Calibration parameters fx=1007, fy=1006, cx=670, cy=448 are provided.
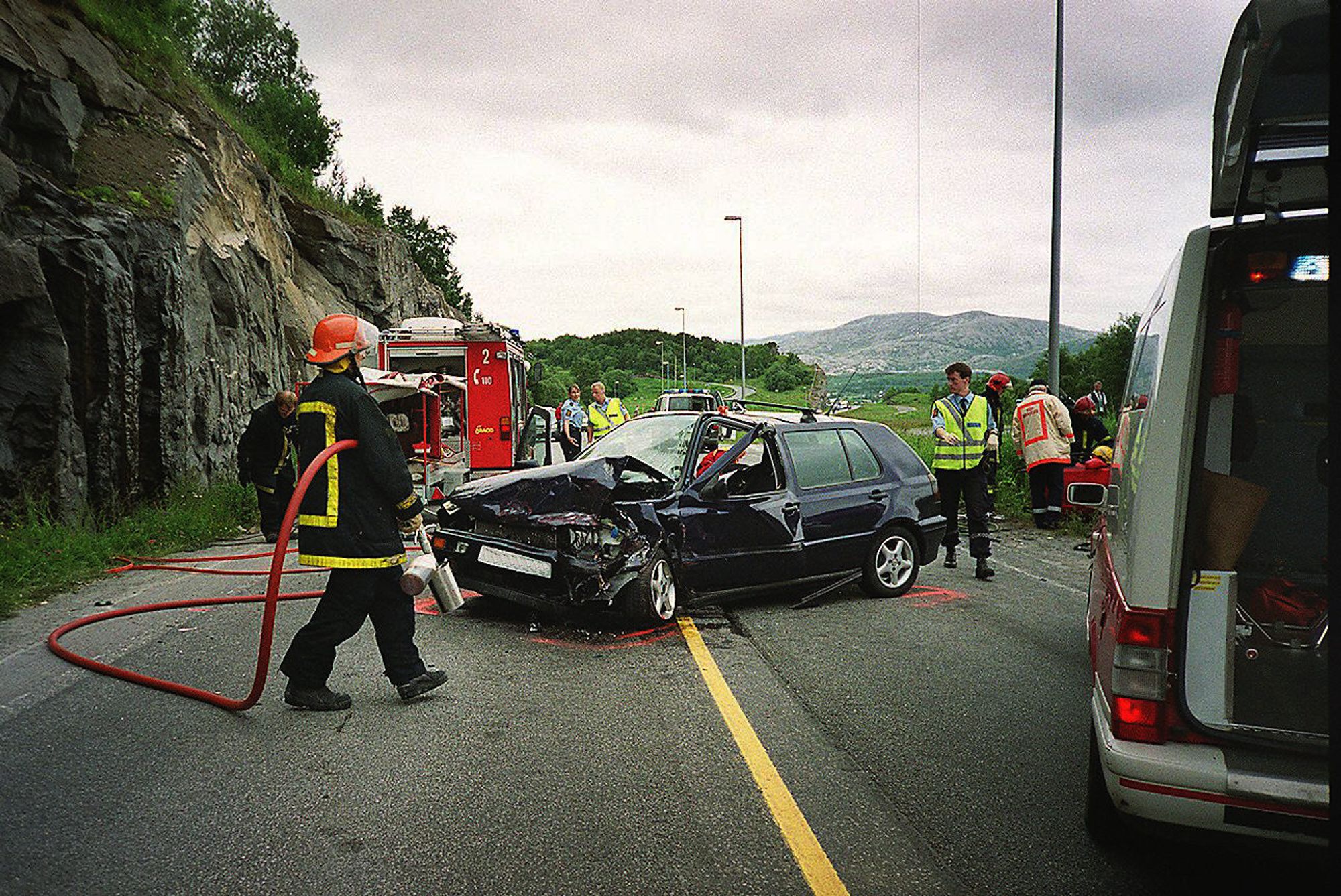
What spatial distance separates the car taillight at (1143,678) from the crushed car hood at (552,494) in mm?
4199

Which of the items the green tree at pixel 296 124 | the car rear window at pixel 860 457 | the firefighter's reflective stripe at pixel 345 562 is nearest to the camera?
the firefighter's reflective stripe at pixel 345 562

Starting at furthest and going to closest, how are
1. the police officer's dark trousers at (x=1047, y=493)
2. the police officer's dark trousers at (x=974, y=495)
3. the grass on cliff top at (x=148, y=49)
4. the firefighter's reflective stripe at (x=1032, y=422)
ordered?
1. the grass on cliff top at (x=148, y=49)
2. the police officer's dark trousers at (x=1047, y=493)
3. the firefighter's reflective stripe at (x=1032, y=422)
4. the police officer's dark trousers at (x=974, y=495)

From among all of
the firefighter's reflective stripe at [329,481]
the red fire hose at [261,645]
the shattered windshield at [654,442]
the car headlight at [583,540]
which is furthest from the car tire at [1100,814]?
the shattered windshield at [654,442]

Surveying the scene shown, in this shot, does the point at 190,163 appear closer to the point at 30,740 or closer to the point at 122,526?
the point at 122,526

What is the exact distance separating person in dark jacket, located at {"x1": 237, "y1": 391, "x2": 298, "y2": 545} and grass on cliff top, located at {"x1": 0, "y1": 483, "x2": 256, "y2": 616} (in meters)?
1.12

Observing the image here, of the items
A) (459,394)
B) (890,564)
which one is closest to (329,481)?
(890,564)

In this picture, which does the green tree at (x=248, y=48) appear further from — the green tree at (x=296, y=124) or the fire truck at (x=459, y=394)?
the fire truck at (x=459, y=394)

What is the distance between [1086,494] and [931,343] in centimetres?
3121

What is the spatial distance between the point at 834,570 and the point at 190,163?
14.1 m

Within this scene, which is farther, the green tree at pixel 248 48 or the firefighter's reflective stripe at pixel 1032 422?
the green tree at pixel 248 48

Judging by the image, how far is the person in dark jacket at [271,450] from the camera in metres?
11.0

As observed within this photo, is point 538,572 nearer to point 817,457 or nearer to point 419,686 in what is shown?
point 419,686

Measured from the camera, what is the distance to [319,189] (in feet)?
116

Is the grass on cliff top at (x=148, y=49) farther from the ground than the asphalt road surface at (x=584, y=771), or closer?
farther from the ground
